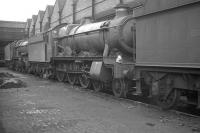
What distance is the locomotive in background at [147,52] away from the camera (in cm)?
690

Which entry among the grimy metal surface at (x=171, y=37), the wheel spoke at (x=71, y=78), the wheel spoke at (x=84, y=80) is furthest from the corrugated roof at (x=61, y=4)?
the grimy metal surface at (x=171, y=37)

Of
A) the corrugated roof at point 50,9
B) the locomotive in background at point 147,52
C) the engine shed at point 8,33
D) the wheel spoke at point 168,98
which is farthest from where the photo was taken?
the engine shed at point 8,33

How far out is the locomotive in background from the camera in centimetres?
690

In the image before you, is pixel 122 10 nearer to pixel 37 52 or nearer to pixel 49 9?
pixel 37 52

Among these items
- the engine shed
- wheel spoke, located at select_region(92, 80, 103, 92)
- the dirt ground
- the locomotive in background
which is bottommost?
the dirt ground

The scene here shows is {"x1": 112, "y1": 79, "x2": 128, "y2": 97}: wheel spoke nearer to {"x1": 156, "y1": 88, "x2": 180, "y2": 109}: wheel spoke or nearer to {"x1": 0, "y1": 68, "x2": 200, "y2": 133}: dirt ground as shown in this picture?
{"x1": 0, "y1": 68, "x2": 200, "y2": 133}: dirt ground

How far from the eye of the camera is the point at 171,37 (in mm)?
7402

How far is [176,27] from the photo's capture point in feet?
23.6

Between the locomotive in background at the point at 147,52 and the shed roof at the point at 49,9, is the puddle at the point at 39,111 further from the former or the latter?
the shed roof at the point at 49,9

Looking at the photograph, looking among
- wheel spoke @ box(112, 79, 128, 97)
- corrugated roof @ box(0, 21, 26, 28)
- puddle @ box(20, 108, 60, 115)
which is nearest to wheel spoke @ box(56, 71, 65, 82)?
wheel spoke @ box(112, 79, 128, 97)

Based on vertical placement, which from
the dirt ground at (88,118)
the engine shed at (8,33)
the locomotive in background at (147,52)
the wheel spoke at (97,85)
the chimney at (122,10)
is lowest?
the dirt ground at (88,118)

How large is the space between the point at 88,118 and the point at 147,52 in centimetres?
275

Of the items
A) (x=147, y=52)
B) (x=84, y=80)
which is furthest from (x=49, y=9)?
(x=147, y=52)

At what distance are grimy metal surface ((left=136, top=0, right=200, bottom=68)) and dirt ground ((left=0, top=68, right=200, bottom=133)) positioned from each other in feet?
4.62
